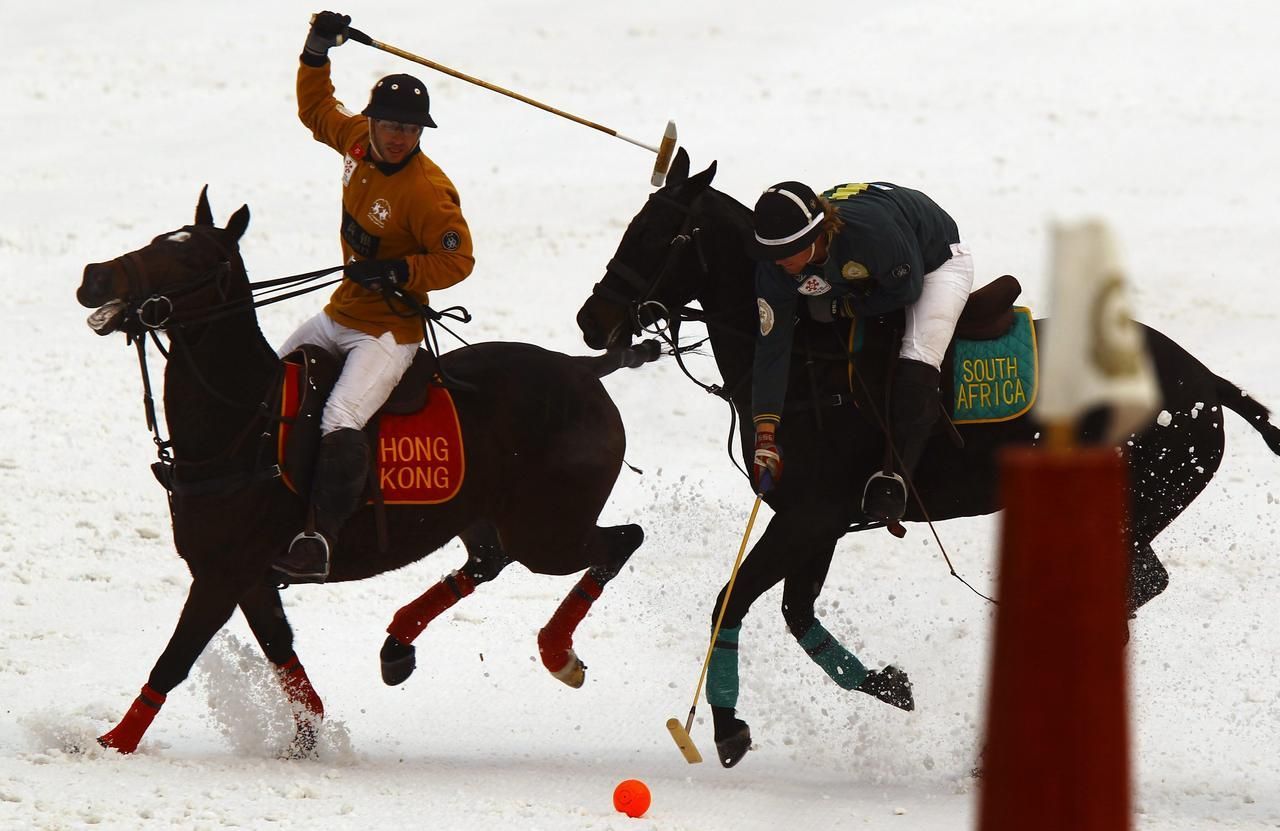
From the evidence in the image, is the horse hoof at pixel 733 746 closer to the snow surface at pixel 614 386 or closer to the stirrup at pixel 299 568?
the snow surface at pixel 614 386

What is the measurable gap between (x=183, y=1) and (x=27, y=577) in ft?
52.3

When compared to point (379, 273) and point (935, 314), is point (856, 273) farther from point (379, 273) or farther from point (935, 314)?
point (379, 273)

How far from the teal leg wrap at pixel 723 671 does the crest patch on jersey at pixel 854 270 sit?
53.8 inches

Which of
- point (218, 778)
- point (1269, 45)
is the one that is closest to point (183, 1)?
point (1269, 45)

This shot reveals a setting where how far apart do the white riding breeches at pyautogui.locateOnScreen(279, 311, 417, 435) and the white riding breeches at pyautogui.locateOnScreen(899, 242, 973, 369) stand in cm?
193

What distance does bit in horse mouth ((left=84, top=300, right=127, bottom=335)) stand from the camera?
5559 mm

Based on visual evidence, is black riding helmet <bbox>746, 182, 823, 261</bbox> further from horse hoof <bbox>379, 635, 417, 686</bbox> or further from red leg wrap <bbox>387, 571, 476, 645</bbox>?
horse hoof <bbox>379, 635, 417, 686</bbox>

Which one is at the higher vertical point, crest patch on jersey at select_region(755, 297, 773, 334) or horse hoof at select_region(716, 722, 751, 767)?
crest patch on jersey at select_region(755, 297, 773, 334)

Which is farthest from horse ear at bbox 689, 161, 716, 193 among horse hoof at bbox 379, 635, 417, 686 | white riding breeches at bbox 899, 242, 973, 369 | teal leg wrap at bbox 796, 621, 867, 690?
horse hoof at bbox 379, 635, 417, 686

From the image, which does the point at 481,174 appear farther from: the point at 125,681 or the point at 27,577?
the point at 125,681

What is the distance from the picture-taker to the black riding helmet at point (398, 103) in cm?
594

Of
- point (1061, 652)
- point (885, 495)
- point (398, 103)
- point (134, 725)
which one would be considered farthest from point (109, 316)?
point (1061, 652)

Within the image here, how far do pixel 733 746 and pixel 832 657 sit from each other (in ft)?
1.86

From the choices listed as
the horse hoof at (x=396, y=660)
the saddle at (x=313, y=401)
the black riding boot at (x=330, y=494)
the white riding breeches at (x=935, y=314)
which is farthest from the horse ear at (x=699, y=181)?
the horse hoof at (x=396, y=660)
